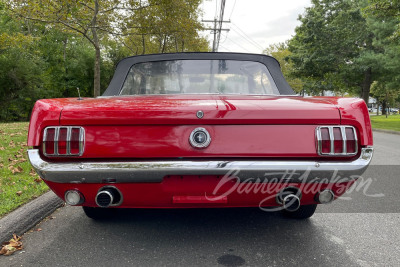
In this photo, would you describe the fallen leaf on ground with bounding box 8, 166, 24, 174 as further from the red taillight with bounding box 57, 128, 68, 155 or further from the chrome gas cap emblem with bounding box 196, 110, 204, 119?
the chrome gas cap emblem with bounding box 196, 110, 204, 119

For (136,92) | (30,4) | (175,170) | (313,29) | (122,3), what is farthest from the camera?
(313,29)

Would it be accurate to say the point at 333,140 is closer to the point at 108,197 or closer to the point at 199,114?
the point at 199,114

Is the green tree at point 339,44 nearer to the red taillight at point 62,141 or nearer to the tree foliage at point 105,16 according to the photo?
the tree foliage at point 105,16

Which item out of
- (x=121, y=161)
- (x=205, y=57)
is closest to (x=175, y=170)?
(x=121, y=161)

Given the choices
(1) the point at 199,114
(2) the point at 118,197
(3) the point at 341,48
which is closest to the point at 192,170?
(1) the point at 199,114

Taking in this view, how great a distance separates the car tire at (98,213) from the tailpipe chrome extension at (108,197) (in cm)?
83

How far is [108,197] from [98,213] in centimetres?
95

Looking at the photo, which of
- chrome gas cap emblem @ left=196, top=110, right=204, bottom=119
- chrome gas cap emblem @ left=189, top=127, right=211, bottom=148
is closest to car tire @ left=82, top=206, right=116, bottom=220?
chrome gas cap emblem @ left=189, top=127, right=211, bottom=148

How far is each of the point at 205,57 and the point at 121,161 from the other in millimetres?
1587

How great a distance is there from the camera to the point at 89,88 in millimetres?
31906

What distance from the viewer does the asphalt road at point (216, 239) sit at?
7.92 feet

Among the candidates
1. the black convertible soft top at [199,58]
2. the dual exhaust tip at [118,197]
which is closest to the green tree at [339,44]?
the black convertible soft top at [199,58]

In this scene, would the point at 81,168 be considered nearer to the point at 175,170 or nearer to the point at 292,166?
the point at 175,170

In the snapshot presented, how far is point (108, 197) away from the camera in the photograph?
2.28m
